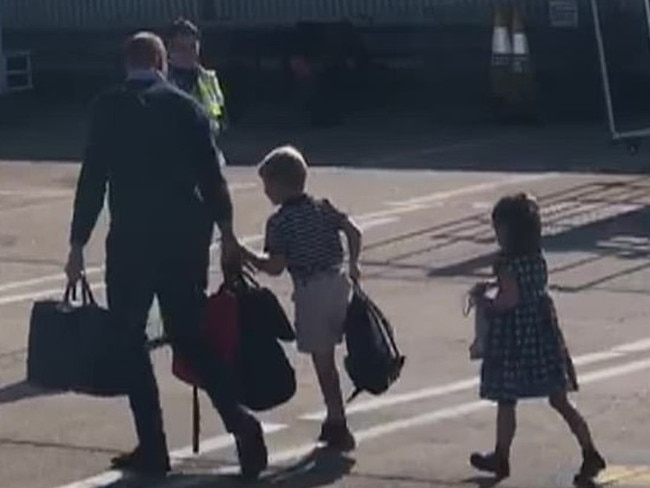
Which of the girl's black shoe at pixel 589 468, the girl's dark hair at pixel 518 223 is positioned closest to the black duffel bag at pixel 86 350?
the girl's dark hair at pixel 518 223

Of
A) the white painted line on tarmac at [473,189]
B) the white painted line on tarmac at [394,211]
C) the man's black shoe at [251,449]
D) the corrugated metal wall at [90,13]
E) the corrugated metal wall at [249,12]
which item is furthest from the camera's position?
the corrugated metal wall at [90,13]

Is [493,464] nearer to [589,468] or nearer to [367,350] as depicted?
[589,468]

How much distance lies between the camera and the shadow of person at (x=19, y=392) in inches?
557

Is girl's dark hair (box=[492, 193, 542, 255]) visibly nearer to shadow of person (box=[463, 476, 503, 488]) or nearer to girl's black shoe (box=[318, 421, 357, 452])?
shadow of person (box=[463, 476, 503, 488])

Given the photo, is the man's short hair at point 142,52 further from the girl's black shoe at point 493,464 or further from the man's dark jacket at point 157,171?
the girl's black shoe at point 493,464

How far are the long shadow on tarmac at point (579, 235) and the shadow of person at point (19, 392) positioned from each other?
439cm

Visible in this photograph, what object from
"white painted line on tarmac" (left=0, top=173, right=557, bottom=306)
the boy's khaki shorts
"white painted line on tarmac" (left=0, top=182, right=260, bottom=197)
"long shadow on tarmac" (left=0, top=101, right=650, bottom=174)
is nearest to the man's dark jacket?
the boy's khaki shorts

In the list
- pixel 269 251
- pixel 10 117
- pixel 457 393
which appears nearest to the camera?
pixel 269 251

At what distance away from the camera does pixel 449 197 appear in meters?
23.0

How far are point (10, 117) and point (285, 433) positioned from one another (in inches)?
876

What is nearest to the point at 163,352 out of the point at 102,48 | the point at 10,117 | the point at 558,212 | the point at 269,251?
the point at 269,251

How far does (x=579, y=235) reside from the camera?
19.9 m

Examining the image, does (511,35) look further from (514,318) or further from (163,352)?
(514,318)

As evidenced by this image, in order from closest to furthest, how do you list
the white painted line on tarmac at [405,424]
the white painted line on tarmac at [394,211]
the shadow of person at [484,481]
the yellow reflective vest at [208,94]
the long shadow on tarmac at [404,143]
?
1. the shadow of person at [484,481]
2. the white painted line on tarmac at [405,424]
3. the yellow reflective vest at [208,94]
4. the white painted line on tarmac at [394,211]
5. the long shadow on tarmac at [404,143]
